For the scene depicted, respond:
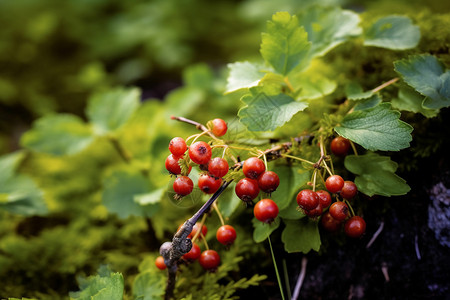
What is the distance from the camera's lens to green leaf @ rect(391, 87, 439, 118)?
1327mm

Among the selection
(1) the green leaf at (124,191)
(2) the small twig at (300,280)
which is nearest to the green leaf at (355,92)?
(2) the small twig at (300,280)

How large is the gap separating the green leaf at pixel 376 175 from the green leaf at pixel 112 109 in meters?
1.43

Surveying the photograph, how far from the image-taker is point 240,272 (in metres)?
1.53

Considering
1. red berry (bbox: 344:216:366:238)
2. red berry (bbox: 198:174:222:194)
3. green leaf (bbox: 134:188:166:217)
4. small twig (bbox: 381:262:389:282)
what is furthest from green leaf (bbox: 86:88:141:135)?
small twig (bbox: 381:262:389:282)

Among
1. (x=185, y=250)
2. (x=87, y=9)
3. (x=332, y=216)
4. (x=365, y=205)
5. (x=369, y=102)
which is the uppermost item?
(x=87, y=9)

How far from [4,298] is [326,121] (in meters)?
1.71

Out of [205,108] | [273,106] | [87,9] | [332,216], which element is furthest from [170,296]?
[87,9]

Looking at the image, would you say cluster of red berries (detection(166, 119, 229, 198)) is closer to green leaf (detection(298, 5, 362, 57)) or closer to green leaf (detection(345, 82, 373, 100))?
green leaf (detection(345, 82, 373, 100))

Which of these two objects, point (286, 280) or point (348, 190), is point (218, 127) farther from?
point (286, 280)

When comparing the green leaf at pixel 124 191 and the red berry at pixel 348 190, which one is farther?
the green leaf at pixel 124 191

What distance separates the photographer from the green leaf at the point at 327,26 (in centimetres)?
161

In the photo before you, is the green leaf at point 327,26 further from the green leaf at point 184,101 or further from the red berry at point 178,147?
the green leaf at point 184,101

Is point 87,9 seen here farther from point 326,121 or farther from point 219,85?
point 326,121

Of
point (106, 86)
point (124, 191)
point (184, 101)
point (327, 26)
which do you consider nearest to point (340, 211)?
point (327, 26)
